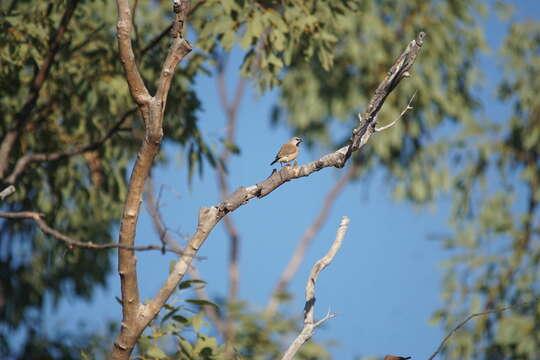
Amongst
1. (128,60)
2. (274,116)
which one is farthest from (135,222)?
(274,116)

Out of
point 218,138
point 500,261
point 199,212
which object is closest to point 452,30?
point 500,261

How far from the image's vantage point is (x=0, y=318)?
680cm

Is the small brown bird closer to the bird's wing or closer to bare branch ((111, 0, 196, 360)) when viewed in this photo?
the bird's wing

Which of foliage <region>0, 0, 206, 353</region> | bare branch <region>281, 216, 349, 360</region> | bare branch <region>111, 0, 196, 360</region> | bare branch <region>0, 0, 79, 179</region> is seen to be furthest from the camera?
foliage <region>0, 0, 206, 353</region>

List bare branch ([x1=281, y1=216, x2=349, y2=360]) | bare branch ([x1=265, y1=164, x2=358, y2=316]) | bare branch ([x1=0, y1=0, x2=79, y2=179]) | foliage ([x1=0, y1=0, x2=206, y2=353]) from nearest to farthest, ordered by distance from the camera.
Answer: bare branch ([x1=281, y1=216, x2=349, y2=360]) → bare branch ([x1=0, y1=0, x2=79, y2=179]) → foliage ([x1=0, y1=0, x2=206, y2=353]) → bare branch ([x1=265, y1=164, x2=358, y2=316])

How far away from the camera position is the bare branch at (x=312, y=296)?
349cm

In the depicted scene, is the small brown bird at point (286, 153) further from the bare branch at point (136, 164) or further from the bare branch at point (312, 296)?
the bare branch at point (136, 164)

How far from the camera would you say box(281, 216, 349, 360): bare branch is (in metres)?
3.49

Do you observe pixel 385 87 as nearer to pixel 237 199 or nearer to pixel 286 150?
pixel 237 199

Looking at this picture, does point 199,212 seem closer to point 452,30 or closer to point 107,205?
point 107,205

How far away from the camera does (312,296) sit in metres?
3.64

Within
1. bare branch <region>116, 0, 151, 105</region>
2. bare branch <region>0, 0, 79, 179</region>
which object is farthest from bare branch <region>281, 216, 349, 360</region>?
bare branch <region>0, 0, 79, 179</region>

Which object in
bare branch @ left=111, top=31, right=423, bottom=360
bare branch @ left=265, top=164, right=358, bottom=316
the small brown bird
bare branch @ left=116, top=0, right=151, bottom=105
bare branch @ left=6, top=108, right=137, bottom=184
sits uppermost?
bare branch @ left=265, top=164, right=358, bottom=316

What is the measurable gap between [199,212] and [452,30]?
27.7 feet
